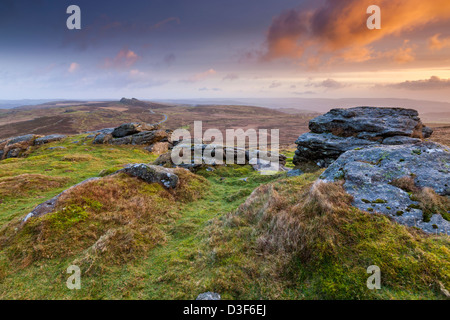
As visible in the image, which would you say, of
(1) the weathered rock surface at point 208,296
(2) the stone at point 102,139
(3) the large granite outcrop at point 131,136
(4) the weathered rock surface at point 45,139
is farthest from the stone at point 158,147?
(1) the weathered rock surface at point 208,296

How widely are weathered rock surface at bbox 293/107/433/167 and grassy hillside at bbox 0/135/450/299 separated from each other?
29.9 ft

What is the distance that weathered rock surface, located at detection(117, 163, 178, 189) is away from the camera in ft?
53.7

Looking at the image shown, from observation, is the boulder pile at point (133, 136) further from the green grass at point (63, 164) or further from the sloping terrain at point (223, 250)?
the sloping terrain at point (223, 250)

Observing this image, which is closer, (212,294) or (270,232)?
(212,294)

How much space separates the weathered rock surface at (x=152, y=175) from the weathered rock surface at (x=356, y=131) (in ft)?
47.1

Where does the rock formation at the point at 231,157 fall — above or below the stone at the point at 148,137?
below

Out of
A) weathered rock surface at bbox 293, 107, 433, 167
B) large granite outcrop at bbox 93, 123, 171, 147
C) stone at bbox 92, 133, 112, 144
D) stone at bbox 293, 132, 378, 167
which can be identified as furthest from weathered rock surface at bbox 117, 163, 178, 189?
stone at bbox 92, 133, 112, 144

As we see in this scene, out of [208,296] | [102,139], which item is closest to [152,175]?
[208,296]

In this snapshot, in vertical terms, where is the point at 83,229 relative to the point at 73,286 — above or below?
above

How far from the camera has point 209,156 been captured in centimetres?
2942

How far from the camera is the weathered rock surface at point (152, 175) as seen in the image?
16.4 meters

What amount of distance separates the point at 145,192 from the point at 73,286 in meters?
7.75
